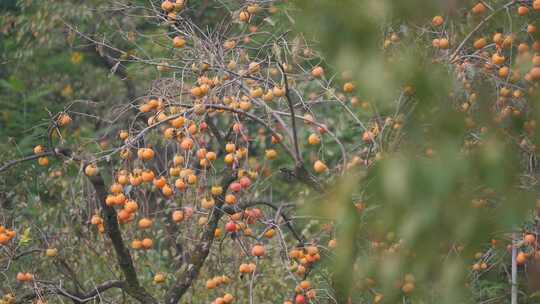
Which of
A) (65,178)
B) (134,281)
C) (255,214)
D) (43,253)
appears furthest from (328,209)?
(65,178)

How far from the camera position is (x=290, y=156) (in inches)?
142

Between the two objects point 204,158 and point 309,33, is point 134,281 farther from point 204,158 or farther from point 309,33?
point 309,33

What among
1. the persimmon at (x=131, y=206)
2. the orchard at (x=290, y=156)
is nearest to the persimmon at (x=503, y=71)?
the orchard at (x=290, y=156)

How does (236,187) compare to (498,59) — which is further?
(236,187)

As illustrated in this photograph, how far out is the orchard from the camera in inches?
47.7

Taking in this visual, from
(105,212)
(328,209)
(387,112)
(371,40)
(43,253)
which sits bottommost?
(43,253)

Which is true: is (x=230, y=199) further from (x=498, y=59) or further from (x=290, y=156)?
(x=498, y=59)

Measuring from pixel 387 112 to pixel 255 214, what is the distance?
2.19ft

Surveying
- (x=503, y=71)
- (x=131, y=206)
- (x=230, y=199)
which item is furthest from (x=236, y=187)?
(x=503, y=71)

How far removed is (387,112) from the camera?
11.4 ft

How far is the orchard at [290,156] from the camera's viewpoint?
1211mm

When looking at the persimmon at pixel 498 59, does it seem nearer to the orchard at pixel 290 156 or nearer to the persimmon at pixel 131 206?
the orchard at pixel 290 156

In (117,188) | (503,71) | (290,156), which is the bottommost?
(290,156)

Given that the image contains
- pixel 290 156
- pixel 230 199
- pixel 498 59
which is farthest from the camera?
pixel 290 156
